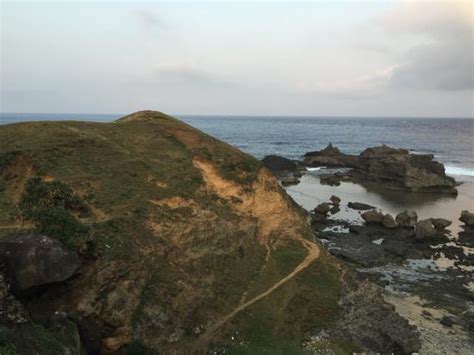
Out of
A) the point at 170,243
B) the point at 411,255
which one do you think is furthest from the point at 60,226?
the point at 411,255

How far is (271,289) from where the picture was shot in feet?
74.1

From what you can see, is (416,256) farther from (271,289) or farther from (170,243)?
(170,243)

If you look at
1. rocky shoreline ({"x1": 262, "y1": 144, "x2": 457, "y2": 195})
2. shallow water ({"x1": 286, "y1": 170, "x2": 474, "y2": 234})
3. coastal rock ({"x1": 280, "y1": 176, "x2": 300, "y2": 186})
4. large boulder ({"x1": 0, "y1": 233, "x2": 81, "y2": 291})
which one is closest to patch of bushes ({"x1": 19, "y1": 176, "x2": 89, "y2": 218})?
large boulder ({"x1": 0, "y1": 233, "x2": 81, "y2": 291})

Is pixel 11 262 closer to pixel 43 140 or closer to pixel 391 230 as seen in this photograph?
pixel 43 140

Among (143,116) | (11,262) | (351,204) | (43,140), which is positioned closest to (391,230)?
(351,204)

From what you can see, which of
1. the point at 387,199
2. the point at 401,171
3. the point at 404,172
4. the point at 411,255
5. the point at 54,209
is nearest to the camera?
the point at 54,209

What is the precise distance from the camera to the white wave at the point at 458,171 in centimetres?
8084

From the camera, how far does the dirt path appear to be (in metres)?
19.9

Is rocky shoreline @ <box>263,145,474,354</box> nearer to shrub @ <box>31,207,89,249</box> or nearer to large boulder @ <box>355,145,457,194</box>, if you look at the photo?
large boulder @ <box>355,145,457,194</box>

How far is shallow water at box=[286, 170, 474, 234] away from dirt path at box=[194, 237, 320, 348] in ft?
74.4

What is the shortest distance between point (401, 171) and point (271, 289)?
4960 cm

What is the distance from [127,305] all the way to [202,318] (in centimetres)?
355

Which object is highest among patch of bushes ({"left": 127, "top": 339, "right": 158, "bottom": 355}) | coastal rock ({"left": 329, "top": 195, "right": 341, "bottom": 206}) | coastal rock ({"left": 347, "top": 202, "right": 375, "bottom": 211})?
patch of bushes ({"left": 127, "top": 339, "right": 158, "bottom": 355})

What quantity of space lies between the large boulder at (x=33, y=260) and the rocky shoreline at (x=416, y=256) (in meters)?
17.1
